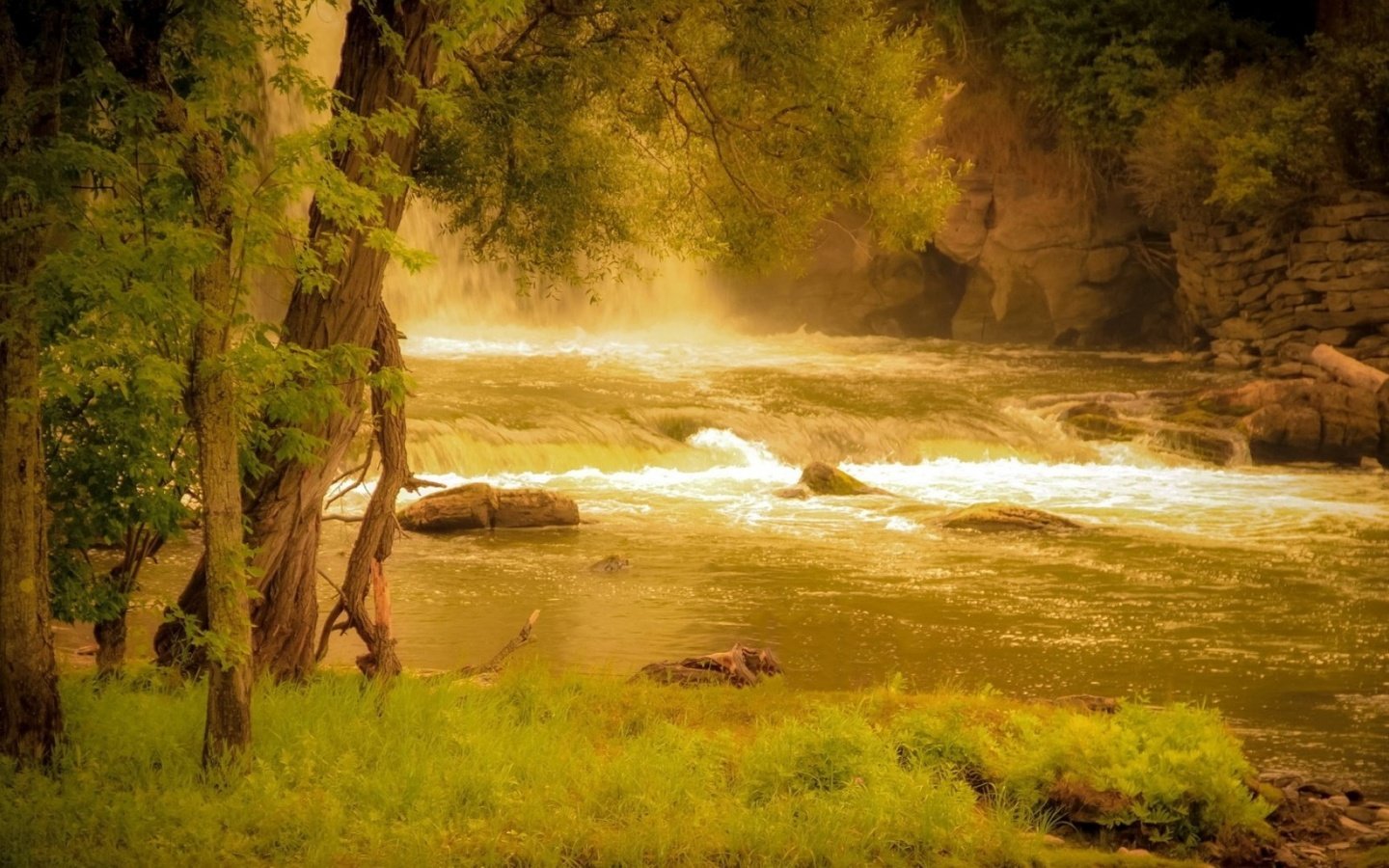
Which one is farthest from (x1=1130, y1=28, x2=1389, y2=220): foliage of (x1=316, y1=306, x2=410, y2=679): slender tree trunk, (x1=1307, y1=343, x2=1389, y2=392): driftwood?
(x1=316, y1=306, x2=410, y2=679): slender tree trunk

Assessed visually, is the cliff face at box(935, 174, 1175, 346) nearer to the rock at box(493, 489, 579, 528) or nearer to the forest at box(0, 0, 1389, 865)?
the forest at box(0, 0, 1389, 865)

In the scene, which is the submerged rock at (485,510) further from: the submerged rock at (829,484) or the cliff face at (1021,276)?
the cliff face at (1021,276)

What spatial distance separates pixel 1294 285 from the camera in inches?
1032

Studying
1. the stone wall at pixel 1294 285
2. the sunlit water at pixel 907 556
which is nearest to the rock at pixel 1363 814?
the sunlit water at pixel 907 556

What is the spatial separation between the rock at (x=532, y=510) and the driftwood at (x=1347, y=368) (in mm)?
13540

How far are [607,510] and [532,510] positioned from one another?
1502mm


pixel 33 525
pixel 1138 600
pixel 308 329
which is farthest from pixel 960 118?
pixel 33 525

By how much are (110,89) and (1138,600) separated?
1079 cm

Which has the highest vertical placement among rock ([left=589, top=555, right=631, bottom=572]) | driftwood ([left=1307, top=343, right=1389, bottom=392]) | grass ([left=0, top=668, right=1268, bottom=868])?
driftwood ([left=1307, top=343, right=1389, bottom=392])

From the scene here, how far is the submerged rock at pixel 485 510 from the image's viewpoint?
648 inches

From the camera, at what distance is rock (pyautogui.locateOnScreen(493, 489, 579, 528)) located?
55.0ft

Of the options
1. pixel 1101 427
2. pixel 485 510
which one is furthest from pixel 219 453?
pixel 1101 427

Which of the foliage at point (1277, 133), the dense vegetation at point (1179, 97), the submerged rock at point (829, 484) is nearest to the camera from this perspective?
the submerged rock at point (829, 484)

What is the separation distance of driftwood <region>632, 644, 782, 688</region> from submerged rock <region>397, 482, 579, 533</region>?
23.7 ft
